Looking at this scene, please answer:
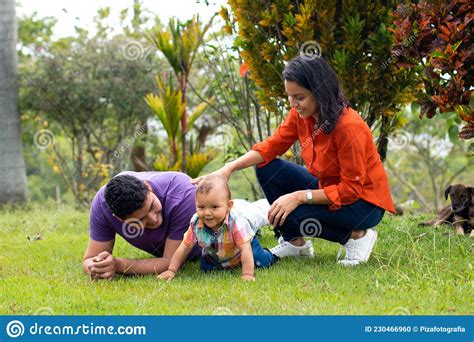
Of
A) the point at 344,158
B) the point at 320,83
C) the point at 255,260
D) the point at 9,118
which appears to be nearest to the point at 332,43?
the point at 320,83

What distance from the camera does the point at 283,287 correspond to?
14.2 ft

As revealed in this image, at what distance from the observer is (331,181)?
4.95 m

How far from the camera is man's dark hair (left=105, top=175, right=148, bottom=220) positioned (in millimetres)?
4297

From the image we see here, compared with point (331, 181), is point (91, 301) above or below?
below

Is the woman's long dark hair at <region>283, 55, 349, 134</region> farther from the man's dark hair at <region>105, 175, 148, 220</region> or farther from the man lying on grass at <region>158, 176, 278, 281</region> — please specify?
the man's dark hair at <region>105, 175, 148, 220</region>

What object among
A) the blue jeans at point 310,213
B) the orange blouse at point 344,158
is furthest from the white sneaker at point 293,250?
the orange blouse at point 344,158

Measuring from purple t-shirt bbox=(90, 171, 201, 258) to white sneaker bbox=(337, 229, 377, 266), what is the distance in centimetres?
115

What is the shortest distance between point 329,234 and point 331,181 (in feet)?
1.26

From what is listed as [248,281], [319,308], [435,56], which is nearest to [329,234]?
[248,281]

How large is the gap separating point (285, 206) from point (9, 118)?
6628 millimetres

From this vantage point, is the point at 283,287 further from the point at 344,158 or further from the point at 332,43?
the point at 332,43

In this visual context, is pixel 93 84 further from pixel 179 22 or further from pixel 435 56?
pixel 435 56

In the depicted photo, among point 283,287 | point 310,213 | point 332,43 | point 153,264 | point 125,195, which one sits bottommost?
point 283,287

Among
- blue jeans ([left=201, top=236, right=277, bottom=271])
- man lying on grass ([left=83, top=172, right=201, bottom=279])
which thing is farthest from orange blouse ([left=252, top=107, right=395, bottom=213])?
man lying on grass ([left=83, top=172, right=201, bottom=279])
